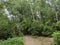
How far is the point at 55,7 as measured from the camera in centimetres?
2173

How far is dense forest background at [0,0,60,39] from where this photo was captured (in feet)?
68.0

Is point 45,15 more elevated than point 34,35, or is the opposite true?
point 45,15

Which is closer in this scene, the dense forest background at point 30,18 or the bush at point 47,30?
the bush at point 47,30

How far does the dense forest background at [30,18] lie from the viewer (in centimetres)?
2072

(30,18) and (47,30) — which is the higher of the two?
(30,18)

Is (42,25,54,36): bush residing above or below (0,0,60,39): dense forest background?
below

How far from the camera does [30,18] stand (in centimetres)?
2267

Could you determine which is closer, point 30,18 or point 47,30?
point 47,30

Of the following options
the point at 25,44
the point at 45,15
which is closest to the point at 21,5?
the point at 45,15

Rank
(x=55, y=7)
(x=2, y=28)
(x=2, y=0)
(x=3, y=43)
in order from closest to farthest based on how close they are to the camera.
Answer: (x=3, y=43) → (x=2, y=0) → (x=2, y=28) → (x=55, y=7)

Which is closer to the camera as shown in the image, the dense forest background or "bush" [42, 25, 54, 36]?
"bush" [42, 25, 54, 36]

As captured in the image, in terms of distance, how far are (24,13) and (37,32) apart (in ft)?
9.91

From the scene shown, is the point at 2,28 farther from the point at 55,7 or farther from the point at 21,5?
the point at 55,7

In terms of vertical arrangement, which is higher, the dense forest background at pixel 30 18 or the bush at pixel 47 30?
the dense forest background at pixel 30 18
